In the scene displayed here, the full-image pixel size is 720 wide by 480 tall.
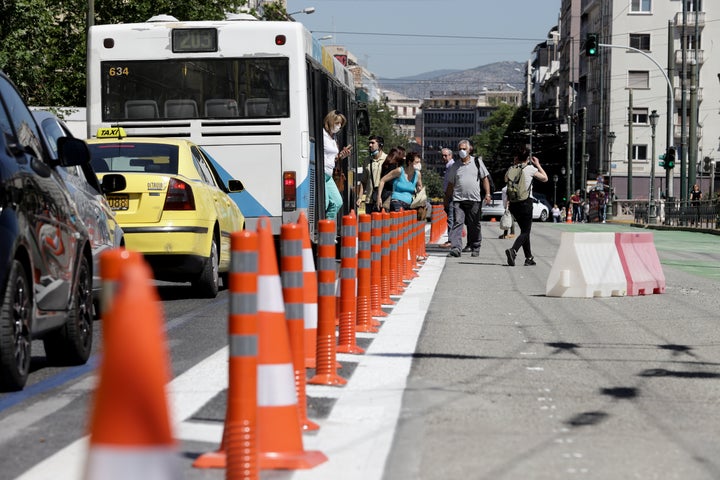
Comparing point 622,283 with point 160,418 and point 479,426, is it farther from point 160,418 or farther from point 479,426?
point 160,418

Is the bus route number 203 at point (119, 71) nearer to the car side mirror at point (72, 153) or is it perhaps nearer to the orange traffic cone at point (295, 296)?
the car side mirror at point (72, 153)

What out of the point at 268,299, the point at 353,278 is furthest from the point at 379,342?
the point at 268,299

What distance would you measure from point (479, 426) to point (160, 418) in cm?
418

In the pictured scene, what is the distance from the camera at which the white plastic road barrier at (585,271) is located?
1466 cm

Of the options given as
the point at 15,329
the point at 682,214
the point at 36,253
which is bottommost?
the point at 682,214

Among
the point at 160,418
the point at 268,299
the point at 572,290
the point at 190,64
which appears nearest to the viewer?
the point at 160,418

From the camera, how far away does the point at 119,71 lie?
17.8 meters

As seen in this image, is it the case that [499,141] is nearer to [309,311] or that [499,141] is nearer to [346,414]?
[309,311]

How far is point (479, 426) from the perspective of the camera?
6.28 meters

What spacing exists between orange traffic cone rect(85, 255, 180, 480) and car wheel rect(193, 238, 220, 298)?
37.1 ft

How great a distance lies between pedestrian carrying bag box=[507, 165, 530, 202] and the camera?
21031 millimetres

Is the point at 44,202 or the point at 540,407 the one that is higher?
the point at 44,202

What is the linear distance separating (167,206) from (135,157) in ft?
3.15

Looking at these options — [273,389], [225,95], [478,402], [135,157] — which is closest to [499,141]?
[225,95]
